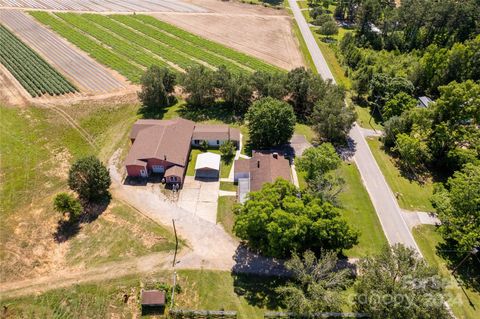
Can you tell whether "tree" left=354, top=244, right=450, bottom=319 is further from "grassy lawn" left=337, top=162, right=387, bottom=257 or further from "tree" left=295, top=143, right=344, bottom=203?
"tree" left=295, top=143, right=344, bottom=203

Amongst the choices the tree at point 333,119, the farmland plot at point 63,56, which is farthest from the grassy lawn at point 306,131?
the farmland plot at point 63,56

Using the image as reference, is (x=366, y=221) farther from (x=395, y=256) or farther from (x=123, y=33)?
(x=123, y=33)

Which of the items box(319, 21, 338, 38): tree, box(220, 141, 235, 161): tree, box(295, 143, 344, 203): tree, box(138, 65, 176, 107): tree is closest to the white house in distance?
box(220, 141, 235, 161): tree

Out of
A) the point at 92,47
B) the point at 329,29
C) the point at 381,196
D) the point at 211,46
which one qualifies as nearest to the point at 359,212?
the point at 381,196

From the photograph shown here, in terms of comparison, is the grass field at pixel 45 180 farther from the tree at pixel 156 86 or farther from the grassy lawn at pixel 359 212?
the grassy lawn at pixel 359 212

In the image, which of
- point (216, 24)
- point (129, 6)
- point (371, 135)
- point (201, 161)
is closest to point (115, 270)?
point (201, 161)

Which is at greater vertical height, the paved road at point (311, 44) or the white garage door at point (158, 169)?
the paved road at point (311, 44)
